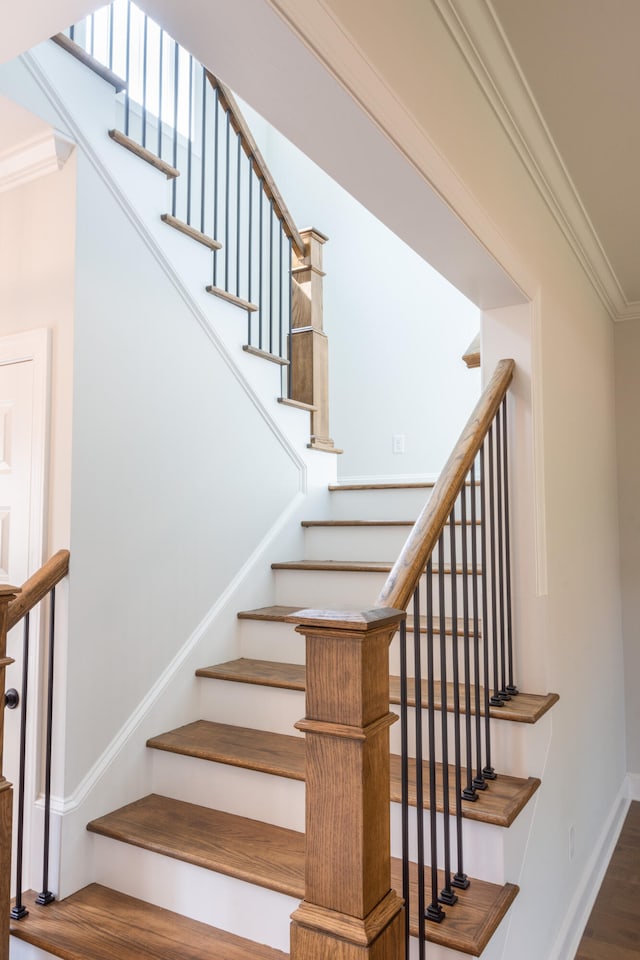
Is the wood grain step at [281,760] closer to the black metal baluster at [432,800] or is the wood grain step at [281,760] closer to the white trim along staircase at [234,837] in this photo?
the white trim along staircase at [234,837]

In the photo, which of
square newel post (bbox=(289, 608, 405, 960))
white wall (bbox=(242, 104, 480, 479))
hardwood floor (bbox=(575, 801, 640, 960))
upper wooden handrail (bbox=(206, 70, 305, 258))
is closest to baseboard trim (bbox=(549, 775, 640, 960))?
hardwood floor (bbox=(575, 801, 640, 960))

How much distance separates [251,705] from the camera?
2414 mm

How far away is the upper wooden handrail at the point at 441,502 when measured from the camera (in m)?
1.37

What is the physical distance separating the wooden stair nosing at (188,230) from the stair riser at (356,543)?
138 centimetres

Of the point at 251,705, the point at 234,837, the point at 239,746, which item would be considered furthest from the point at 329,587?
the point at 234,837

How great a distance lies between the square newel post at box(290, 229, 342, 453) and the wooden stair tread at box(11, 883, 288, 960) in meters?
2.10

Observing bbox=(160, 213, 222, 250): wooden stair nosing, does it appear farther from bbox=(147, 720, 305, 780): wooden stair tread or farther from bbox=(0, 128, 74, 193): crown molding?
bbox=(147, 720, 305, 780): wooden stair tread

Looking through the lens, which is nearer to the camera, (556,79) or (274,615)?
(556,79)

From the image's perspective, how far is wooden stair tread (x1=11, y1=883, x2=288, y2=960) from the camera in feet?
5.50

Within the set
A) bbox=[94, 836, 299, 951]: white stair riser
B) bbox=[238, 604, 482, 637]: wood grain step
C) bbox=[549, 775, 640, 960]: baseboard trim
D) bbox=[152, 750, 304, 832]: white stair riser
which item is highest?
bbox=[238, 604, 482, 637]: wood grain step

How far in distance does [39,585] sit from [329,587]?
1.27m

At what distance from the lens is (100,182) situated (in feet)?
7.06

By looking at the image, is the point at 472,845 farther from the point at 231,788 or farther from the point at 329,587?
the point at 329,587

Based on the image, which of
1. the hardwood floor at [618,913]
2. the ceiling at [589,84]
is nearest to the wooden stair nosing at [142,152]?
the ceiling at [589,84]
